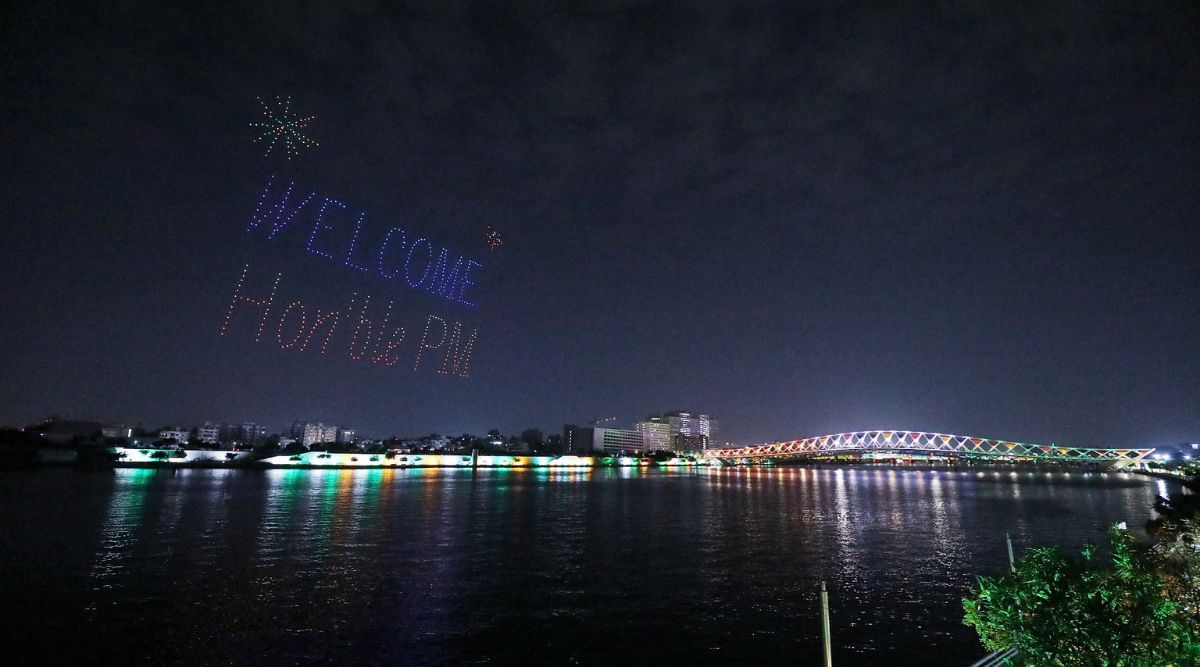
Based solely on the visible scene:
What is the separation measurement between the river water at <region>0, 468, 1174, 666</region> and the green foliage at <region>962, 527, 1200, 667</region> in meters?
8.50

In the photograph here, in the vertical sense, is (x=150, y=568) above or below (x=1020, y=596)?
below

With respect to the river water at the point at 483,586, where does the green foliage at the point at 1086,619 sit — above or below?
above

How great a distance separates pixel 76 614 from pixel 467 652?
11.9m

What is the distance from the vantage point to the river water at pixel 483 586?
578 inches

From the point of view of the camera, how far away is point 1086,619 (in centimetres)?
652

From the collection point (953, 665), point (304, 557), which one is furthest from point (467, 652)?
point (304, 557)

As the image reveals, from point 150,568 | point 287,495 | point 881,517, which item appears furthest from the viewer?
point 287,495

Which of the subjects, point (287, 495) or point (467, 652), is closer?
point (467, 652)

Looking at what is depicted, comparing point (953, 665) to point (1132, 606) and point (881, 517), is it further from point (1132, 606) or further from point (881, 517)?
point (881, 517)

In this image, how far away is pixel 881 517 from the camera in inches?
1786

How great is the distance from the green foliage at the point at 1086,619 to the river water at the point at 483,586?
27.9ft

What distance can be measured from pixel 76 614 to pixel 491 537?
18418mm

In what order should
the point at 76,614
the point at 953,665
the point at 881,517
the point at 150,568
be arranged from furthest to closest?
the point at 881,517
the point at 150,568
the point at 76,614
the point at 953,665

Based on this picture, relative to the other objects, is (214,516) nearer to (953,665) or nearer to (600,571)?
(600,571)
